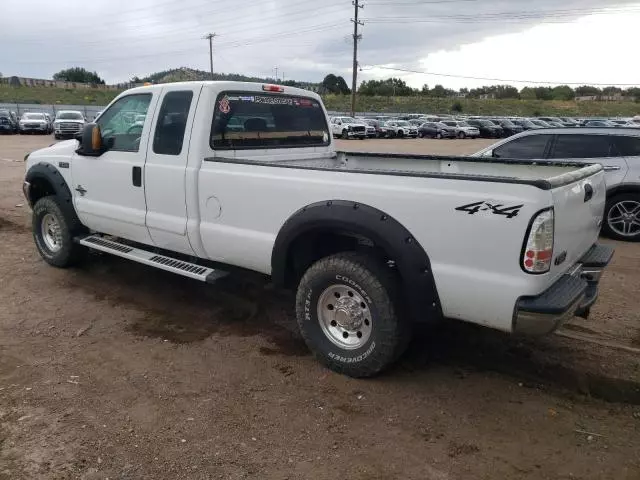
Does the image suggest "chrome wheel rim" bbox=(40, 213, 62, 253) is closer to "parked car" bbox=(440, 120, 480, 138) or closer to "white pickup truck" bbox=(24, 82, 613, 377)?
"white pickup truck" bbox=(24, 82, 613, 377)

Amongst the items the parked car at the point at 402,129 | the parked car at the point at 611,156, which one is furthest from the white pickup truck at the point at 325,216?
the parked car at the point at 402,129

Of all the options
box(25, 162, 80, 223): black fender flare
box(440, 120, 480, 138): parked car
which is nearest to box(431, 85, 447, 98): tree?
box(440, 120, 480, 138): parked car

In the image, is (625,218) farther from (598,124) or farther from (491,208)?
(598,124)

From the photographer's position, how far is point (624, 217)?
26.6 ft

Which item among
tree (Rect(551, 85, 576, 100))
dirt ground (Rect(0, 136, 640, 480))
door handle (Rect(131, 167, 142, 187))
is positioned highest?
tree (Rect(551, 85, 576, 100))

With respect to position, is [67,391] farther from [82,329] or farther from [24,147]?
[24,147]

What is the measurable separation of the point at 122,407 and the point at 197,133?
2.17 m

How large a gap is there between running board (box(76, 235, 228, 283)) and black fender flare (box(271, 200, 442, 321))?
112cm

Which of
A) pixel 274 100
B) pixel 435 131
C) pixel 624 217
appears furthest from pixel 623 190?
pixel 435 131

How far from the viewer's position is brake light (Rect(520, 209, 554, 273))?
2.88 metres

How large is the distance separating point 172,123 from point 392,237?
240 centimetres

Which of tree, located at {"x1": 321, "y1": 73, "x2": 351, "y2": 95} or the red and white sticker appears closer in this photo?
the red and white sticker

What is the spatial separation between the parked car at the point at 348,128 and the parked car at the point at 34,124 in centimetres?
1810

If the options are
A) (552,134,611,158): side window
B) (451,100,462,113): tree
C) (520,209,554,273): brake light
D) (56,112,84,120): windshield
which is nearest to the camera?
(520,209,554,273): brake light
